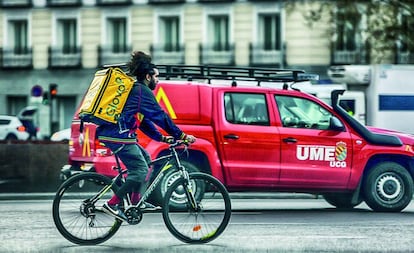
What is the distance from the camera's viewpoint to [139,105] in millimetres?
9477

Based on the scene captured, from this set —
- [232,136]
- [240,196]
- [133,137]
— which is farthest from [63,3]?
[133,137]

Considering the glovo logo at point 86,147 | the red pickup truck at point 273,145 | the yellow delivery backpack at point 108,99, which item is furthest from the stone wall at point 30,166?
the yellow delivery backpack at point 108,99

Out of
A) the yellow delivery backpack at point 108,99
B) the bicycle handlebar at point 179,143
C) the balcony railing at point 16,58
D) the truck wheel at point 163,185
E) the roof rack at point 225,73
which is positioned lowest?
the truck wheel at point 163,185

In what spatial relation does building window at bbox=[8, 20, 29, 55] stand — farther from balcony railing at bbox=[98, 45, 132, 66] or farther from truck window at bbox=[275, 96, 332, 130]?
truck window at bbox=[275, 96, 332, 130]

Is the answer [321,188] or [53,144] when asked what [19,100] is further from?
[321,188]

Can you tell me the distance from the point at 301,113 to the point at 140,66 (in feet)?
16.4

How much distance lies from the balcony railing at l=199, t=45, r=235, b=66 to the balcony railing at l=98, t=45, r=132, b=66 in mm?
3481

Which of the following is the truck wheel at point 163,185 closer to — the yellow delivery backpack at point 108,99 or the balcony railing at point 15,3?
the yellow delivery backpack at point 108,99

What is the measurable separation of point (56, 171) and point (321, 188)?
6.79 metres

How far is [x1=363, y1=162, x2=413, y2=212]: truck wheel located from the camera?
14203mm

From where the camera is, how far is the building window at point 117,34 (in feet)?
153

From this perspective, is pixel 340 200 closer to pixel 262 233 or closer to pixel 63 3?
pixel 262 233

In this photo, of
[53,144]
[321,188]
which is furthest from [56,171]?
[321,188]

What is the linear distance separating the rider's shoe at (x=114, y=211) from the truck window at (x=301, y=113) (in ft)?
16.6
